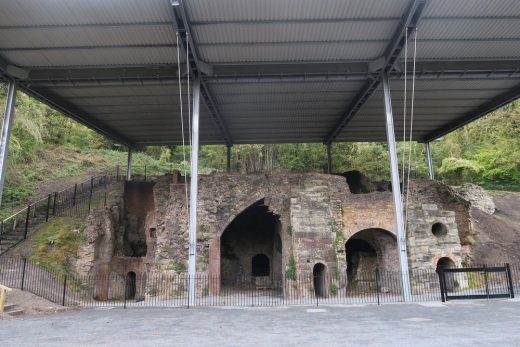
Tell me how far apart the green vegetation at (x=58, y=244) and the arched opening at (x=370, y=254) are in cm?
1509

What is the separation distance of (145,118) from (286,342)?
64.2ft

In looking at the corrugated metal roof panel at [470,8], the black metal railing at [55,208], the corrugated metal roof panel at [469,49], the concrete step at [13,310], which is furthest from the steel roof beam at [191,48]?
the concrete step at [13,310]

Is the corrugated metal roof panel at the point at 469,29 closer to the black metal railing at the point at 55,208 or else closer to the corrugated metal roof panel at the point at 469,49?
the corrugated metal roof panel at the point at 469,49

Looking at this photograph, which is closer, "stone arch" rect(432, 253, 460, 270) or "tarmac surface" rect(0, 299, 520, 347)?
"tarmac surface" rect(0, 299, 520, 347)

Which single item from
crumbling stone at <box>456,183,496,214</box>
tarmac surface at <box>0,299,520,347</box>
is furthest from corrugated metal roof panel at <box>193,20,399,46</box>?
crumbling stone at <box>456,183,496,214</box>

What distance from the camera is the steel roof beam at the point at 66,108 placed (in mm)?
19312

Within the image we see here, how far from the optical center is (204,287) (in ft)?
59.6

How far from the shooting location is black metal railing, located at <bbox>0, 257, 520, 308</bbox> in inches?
607

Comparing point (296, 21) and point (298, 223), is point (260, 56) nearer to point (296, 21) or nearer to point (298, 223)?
point (296, 21)

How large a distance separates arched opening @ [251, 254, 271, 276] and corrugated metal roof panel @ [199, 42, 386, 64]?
14.4 meters

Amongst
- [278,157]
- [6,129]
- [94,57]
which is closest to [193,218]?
[94,57]

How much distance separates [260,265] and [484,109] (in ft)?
58.0

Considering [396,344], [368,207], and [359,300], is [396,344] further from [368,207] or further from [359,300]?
[368,207]

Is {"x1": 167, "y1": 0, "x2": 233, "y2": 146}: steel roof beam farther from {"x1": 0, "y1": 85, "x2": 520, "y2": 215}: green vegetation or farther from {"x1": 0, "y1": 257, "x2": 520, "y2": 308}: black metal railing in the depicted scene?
{"x1": 0, "y1": 257, "x2": 520, "y2": 308}: black metal railing
